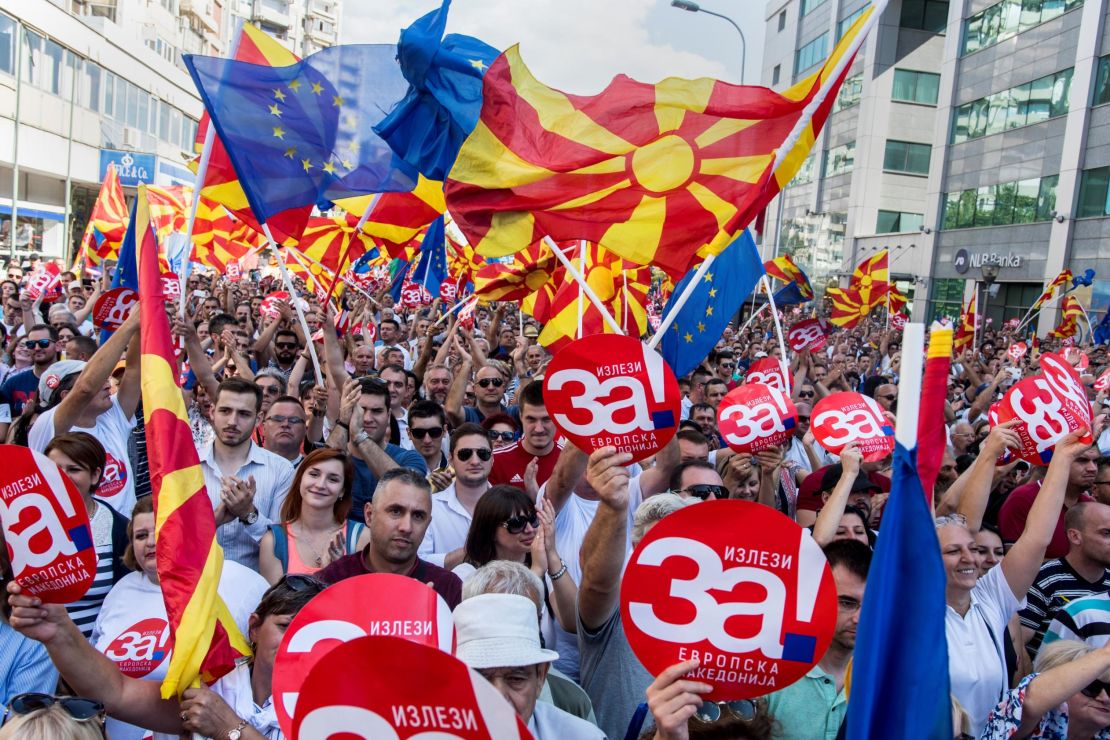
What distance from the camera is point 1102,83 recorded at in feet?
91.9

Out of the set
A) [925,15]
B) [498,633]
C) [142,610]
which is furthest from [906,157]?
[498,633]

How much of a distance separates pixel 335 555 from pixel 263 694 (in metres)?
1.15

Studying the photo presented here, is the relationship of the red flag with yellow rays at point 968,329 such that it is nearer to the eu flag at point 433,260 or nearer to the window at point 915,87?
the eu flag at point 433,260

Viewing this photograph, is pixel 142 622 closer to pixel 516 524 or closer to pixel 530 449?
pixel 516 524

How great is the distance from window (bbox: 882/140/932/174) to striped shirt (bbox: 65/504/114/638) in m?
44.2

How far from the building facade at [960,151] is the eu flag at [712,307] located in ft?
44.6

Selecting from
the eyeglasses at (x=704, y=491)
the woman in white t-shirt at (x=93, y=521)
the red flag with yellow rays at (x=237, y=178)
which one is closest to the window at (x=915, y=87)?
the red flag with yellow rays at (x=237, y=178)

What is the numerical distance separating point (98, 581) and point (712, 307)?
18.2 feet

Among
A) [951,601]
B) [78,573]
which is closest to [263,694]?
[78,573]

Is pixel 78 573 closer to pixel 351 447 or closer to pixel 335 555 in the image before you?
pixel 335 555

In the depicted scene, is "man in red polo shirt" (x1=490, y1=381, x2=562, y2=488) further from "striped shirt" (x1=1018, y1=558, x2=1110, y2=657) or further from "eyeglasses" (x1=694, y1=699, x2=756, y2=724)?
"eyeglasses" (x1=694, y1=699, x2=756, y2=724)

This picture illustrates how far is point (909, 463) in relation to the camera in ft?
6.12

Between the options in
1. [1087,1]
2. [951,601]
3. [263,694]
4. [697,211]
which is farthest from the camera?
[1087,1]

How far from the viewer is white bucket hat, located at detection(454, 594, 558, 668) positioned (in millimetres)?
2629
